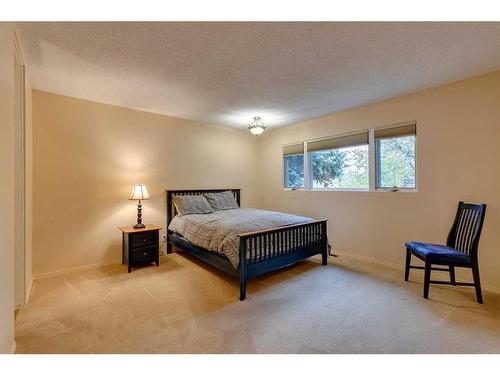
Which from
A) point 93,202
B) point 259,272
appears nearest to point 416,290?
point 259,272

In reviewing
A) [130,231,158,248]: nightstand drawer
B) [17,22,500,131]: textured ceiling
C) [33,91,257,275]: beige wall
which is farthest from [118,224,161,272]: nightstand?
[17,22,500,131]: textured ceiling

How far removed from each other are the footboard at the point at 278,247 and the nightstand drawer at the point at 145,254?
163cm

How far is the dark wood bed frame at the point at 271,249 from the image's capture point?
2504 millimetres

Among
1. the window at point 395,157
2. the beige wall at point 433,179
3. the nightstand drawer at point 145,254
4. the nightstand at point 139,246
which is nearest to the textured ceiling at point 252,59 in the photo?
the beige wall at point 433,179

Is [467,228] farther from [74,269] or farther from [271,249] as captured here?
[74,269]

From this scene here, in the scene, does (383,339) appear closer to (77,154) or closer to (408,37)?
(408,37)

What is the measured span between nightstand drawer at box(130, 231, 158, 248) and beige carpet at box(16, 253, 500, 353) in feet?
1.41

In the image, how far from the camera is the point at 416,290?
2.55 meters

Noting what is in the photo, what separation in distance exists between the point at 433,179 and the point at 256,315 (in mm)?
2722

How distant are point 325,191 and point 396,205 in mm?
1132

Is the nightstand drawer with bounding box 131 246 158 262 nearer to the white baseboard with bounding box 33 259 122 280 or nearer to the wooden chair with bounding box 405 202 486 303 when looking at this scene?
the white baseboard with bounding box 33 259 122 280

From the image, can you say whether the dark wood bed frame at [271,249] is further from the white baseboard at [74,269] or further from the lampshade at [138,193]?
the white baseboard at [74,269]
